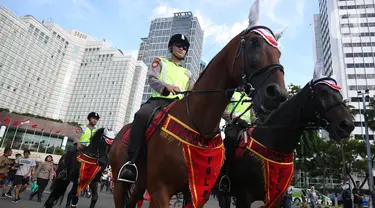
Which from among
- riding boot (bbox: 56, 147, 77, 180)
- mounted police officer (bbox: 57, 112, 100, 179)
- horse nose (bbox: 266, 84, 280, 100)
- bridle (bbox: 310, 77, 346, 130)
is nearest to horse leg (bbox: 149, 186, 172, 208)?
horse nose (bbox: 266, 84, 280, 100)

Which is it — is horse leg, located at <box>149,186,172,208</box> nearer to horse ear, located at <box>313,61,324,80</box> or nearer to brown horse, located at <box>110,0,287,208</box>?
brown horse, located at <box>110,0,287,208</box>

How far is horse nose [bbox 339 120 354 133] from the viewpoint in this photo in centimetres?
354

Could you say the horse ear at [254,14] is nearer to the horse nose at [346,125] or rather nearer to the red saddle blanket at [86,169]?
the horse nose at [346,125]

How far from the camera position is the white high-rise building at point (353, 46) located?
7281cm

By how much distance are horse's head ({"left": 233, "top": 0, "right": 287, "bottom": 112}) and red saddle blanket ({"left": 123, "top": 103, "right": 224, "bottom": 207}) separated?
2.50 ft

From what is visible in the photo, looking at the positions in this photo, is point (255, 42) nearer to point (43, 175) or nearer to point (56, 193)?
point (56, 193)

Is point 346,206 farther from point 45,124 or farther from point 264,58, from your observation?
point 45,124

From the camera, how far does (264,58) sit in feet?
7.84

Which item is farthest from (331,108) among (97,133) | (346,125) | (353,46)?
(353,46)

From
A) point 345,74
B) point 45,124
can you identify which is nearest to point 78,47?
point 45,124

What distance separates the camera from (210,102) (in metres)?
2.84

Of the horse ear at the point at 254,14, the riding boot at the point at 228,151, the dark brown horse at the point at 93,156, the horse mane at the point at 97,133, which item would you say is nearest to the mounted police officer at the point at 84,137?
the dark brown horse at the point at 93,156

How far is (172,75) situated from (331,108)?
7.60 feet

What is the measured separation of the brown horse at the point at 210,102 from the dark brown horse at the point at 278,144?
156cm
